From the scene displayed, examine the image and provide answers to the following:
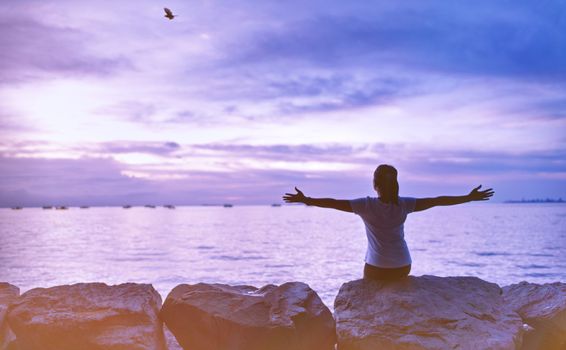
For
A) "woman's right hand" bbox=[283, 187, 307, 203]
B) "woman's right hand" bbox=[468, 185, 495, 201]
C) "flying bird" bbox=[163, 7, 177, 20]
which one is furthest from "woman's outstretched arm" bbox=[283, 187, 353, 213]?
"flying bird" bbox=[163, 7, 177, 20]

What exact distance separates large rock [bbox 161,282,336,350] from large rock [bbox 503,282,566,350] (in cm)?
296

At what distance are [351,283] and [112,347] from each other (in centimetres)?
336

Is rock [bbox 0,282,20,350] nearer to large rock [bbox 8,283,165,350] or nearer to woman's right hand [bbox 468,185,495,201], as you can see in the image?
large rock [bbox 8,283,165,350]

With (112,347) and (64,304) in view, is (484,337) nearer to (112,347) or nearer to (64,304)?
(112,347)

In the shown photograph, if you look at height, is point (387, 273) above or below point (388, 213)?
below

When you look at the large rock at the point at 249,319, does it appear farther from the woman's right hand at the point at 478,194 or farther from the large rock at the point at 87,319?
the woman's right hand at the point at 478,194

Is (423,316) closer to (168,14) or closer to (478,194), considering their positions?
(478,194)

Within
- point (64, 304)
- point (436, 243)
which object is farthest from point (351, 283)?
point (436, 243)

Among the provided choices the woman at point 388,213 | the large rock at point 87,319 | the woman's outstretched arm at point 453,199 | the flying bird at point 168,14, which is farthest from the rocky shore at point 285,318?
the flying bird at point 168,14

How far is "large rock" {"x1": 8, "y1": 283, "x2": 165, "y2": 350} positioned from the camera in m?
6.58

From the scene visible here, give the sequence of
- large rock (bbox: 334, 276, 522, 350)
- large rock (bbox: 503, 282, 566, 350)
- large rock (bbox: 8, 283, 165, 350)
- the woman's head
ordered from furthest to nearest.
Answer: large rock (bbox: 503, 282, 566, 350) → the woman's head → large rock (bbox: 8, 283, 165, 350) → large rock (bbox: 334, 276, 522, 350)

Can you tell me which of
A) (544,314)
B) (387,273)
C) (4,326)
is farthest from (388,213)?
(4,326)

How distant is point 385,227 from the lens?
23.3 ft

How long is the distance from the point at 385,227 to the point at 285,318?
1.86 metres
